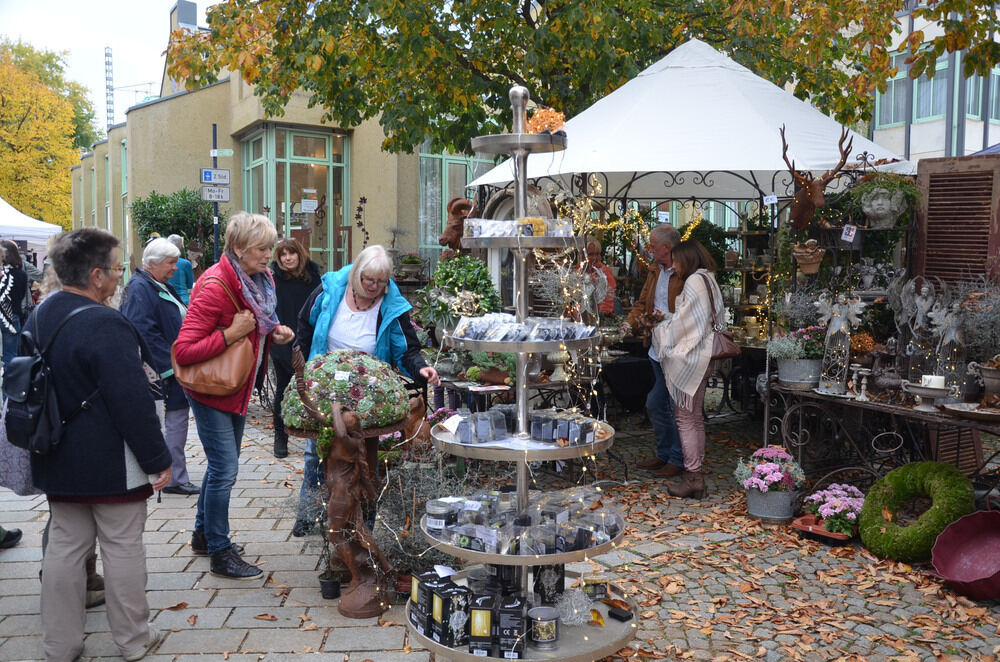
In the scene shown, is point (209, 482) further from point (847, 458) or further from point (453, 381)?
point (847, 458)

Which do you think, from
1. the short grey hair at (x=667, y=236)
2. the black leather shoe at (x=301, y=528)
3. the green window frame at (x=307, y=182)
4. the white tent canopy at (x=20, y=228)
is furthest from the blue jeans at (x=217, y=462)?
the green window frame at (x=307, y=182)

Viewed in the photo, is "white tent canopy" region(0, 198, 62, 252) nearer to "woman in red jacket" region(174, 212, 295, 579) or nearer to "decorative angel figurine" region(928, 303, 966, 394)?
"woman in red jacket" region(174, 212, 295, 579)

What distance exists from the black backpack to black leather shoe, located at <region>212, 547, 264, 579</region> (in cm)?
150

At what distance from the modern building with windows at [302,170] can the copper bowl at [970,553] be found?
12857 millimetres

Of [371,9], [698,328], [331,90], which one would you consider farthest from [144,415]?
[331,90]

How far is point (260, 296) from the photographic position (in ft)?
15.0

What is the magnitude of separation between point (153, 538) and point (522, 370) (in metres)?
3.19

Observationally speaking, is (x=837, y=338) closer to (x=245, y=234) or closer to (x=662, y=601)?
(x=662, y=601)

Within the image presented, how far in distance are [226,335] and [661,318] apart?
3527 mm

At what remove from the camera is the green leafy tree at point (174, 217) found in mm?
17938

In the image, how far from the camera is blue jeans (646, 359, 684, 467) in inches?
261

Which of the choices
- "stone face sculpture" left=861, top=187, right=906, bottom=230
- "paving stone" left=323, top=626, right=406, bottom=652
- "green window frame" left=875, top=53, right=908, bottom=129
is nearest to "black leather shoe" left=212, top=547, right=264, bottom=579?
Answer: "paving stone" left=323, top=626, right=406, bottom=652

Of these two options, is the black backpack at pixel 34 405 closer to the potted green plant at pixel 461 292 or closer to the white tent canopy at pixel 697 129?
the potted green plant at pixel 461 292

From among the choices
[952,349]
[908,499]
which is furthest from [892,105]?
[908,499]
